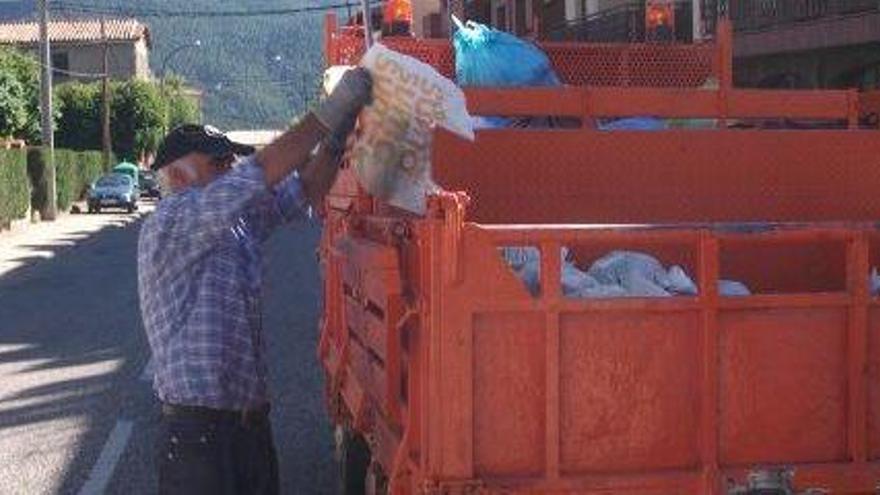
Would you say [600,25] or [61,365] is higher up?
[600,25]

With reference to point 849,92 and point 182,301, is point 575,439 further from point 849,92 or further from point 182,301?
point 849,92

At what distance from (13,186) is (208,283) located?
113 feet

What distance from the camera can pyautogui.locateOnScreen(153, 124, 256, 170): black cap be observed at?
4.00 meters

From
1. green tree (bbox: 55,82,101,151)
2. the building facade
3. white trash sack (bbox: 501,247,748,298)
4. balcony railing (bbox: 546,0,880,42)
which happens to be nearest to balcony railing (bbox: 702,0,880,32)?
balcony railing (bbox: 546,0,880,42)

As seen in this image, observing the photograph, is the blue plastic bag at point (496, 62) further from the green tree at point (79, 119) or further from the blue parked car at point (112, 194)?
the green tree at point (79, 119)

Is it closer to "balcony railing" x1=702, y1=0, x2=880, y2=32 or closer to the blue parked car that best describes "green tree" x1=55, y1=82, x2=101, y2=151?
the blue parked car

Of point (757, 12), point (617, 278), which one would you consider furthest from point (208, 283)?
point (757, 12)

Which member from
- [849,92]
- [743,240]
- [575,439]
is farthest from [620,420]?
[849,92]

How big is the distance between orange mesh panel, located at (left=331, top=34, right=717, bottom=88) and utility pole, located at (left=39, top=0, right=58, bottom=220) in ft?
117

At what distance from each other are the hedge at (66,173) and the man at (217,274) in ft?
129

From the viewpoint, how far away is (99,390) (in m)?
10.5

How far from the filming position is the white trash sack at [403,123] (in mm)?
3707

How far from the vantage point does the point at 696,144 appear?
5.01 metres

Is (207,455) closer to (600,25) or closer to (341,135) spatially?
(341,135)
